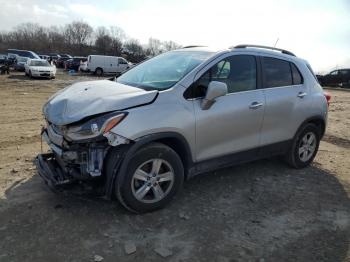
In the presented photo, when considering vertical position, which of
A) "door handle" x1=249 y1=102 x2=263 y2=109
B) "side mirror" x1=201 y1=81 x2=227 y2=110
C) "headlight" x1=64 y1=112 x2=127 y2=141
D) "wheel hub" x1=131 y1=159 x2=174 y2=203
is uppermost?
"side mirror" x1=201 y1=81 x2=227 y2=110

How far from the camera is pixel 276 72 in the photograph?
551 centimetres

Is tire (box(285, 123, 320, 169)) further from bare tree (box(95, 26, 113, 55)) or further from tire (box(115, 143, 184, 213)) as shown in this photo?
bare tree (box(95, 26, 113, 55))

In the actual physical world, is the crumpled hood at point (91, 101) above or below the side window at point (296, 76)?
below

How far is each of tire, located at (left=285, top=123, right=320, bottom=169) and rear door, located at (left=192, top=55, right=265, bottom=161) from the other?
3.29 ft

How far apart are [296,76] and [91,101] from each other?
324cm

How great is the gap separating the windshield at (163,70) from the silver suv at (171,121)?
2 centimetres

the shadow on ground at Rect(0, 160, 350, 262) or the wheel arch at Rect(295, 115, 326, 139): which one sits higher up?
the wheel arch at Rect(295, 115, 326, 139)

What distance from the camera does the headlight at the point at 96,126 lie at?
3846 mm

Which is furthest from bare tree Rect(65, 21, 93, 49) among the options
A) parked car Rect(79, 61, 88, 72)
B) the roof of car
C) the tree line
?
the roof of car

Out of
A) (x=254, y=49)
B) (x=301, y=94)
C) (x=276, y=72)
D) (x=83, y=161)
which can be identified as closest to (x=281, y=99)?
(x=276, y=72)

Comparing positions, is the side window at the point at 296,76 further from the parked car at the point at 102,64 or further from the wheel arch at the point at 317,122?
the parked car at the point at 102,64

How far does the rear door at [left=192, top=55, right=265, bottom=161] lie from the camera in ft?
14.9

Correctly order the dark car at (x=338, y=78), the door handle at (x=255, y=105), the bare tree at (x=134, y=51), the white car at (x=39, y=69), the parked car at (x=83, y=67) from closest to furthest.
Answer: the door handle at (x=255, y=105), the white car at (x=39, y=69), the dark car at (x=338, y=78), the parked car at (x=83, y=67), the bare tree at (x=134, y=51)

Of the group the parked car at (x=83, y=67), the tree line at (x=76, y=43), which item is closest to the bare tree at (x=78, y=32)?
the tree line at (x=76, y=43)
